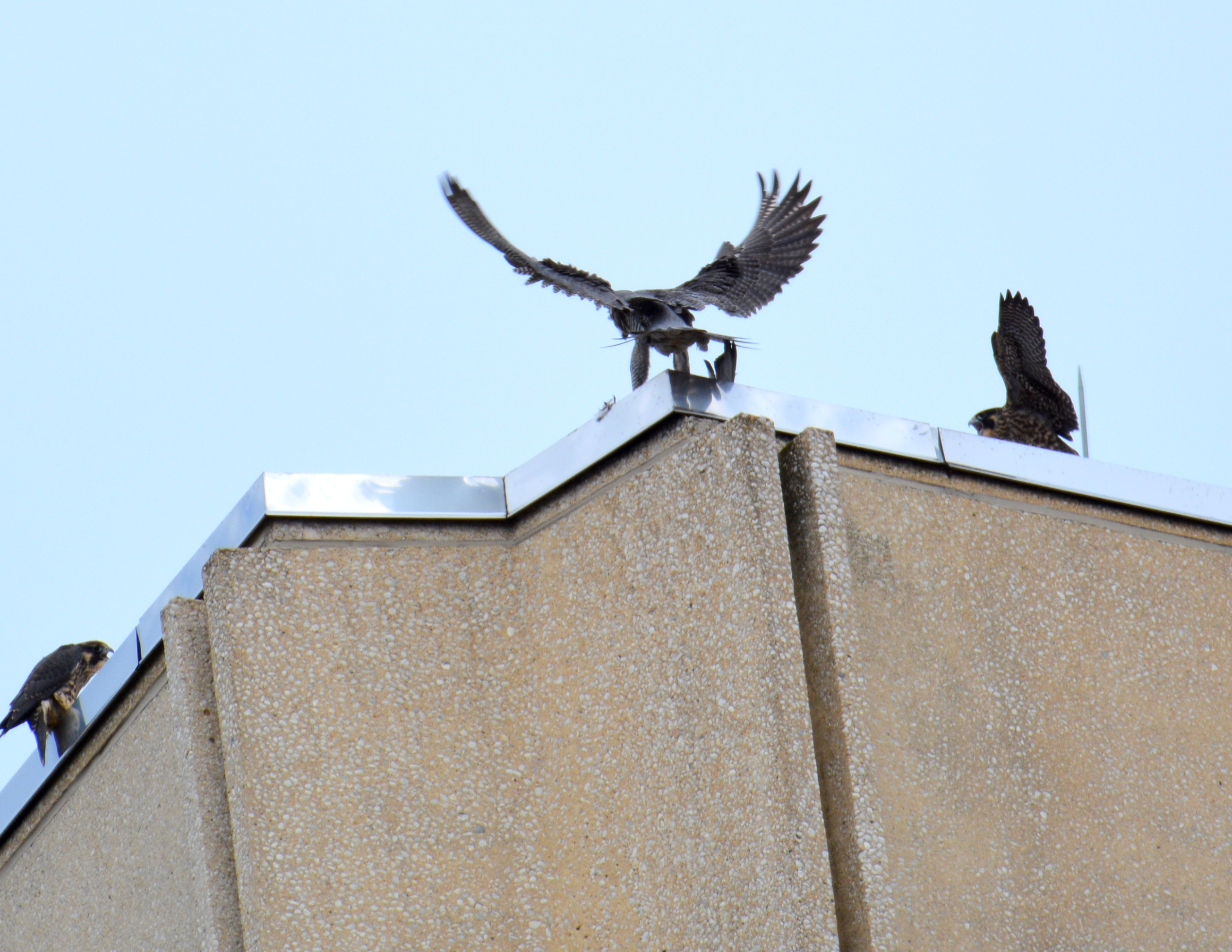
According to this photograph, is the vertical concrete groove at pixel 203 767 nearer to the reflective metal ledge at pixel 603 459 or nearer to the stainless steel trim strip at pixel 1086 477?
the reflective metal ledge at pixel 603 459

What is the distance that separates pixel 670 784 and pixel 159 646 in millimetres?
1270

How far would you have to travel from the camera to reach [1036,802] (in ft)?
9.17

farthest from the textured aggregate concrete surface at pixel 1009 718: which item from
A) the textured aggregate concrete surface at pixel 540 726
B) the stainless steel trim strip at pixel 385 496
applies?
the stainless steel trim strip at pixel 385 496

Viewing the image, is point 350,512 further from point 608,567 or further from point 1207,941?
point 1207,941

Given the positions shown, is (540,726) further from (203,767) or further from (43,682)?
(43,682)

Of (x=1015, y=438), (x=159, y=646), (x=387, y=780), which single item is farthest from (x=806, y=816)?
(x=1015, y=438)

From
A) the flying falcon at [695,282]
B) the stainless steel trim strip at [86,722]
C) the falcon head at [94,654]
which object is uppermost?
the flying falcon at [695,282]

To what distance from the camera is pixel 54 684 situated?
15.7ft

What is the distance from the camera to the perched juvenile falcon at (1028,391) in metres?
5.02

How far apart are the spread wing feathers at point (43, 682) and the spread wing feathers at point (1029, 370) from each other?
3397 mm

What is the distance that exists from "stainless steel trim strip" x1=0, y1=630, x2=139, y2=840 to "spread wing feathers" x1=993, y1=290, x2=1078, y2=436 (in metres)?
3.14

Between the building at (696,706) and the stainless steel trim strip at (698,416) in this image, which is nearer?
the building at (696,706)

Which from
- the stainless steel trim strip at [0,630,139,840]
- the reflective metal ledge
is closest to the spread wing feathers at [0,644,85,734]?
the stainless steel trim strip at [0,630,139,840]

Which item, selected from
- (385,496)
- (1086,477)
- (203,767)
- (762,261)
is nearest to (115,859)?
(203,767)
